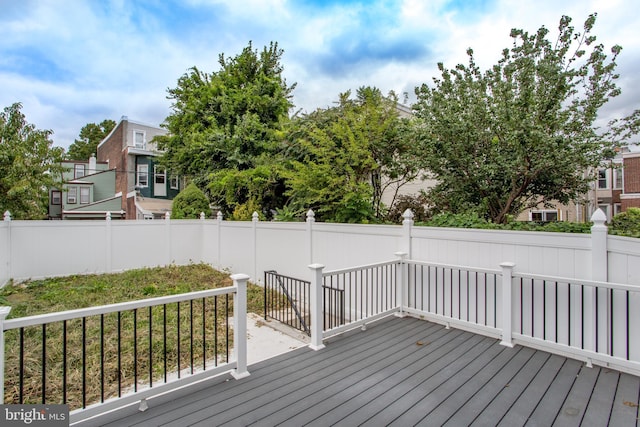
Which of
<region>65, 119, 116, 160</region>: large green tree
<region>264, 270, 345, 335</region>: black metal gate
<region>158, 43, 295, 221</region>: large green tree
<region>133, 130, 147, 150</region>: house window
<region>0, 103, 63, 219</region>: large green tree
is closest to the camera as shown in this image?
<region>264, 270, 345, 335</region>: black metal gate

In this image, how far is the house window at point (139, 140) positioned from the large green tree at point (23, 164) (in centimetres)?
1057

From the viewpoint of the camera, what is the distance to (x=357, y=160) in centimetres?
613

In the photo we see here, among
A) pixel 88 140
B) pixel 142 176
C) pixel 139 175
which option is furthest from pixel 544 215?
pixel 88 140

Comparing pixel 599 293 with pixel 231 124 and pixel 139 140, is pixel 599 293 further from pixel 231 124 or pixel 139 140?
pixel 139 140

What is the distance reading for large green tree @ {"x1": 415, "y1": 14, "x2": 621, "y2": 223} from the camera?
4477 mm

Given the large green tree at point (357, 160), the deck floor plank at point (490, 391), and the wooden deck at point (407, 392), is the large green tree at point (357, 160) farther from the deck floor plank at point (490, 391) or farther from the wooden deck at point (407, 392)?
the deck floor plank at point (490, 391)

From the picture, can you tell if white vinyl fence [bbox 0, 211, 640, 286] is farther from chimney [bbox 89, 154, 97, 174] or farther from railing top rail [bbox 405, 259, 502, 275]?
chimney [bbox 89, 154, 97, 174]

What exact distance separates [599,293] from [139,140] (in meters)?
22.8

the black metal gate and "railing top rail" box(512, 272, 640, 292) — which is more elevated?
"railing top rail" box(512, 272, 640, 292)

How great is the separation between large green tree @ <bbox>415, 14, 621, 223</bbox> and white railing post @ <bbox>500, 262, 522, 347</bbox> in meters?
1.96

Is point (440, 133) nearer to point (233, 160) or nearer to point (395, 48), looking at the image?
point (395, 48)

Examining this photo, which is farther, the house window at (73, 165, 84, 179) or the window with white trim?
the house window at (73, 165, 84, 179)

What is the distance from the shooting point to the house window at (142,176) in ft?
59.4

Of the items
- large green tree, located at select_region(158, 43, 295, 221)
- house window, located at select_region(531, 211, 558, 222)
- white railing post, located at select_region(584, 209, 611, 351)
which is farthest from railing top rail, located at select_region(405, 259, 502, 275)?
house window, located at select_region(531, 211, 558, 222)
